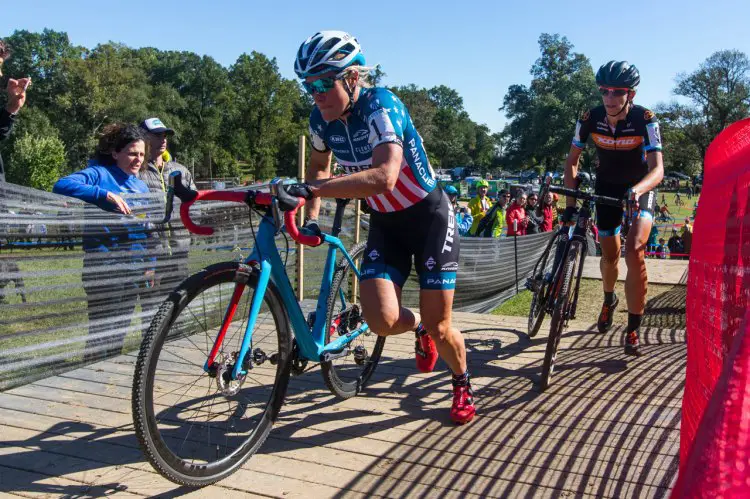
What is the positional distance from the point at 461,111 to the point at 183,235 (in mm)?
166388

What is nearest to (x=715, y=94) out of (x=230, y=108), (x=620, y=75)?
(x=230, y=108)

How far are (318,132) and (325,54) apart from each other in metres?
Result: 0.62

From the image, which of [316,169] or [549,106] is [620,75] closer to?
[316,169]

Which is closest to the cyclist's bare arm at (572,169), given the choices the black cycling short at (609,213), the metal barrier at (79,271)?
the black cycling short at (609,213)

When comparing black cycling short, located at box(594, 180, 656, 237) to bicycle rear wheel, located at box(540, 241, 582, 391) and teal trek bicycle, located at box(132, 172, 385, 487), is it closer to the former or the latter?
bicycle rear wheel, located at box(540, 241, 582, 391)

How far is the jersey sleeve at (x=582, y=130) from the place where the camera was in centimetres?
527

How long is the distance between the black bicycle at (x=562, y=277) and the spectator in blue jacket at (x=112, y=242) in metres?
3.14

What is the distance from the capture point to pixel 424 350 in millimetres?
4004

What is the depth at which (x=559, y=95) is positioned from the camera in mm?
84438

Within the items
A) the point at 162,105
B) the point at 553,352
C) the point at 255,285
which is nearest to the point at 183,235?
the point at 255,285

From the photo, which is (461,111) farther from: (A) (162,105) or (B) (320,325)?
(B) (320,325)

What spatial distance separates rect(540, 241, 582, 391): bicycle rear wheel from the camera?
421cm

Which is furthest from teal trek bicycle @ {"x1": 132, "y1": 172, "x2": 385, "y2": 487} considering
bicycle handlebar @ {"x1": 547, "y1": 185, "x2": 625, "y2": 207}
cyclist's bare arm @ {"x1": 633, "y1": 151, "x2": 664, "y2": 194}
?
cyclist's bare arm @ {"x1": 633, "y1": 151, "x2": 664, "y2": 194}

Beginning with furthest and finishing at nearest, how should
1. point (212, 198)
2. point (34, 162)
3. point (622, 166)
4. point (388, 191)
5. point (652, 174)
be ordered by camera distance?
point (34, 162) < point (622, 166) < point (652, 174) < point (388, 191) < point (212, 198)
